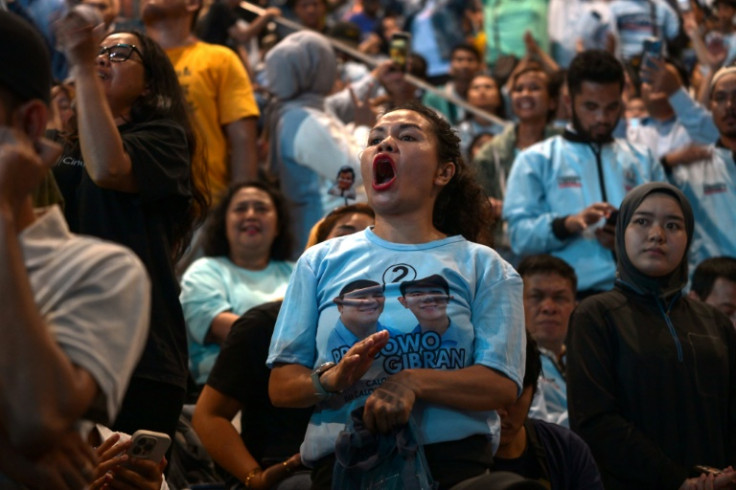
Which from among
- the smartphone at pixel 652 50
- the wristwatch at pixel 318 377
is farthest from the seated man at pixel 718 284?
the wristwatch at pixel 318 377

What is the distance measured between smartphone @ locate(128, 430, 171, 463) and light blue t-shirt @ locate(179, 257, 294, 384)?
232 centimetres

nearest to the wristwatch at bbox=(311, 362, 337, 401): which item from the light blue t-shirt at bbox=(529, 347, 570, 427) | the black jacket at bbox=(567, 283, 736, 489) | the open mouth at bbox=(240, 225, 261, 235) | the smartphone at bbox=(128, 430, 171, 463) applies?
the smartphone at bbox=(128, 430, 171, 463)

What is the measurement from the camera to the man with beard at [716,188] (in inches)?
231

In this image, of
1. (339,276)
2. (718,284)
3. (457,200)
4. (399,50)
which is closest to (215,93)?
(399,50)

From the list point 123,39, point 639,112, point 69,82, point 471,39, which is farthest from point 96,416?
point 471,39

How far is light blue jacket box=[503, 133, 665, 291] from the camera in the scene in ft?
18.1

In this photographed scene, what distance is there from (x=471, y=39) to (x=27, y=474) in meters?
9.22

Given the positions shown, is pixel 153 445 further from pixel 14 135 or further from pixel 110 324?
pixel 14 135

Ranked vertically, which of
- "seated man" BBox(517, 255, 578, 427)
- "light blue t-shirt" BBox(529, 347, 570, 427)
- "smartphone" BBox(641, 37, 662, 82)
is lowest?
"light blue t-shirt" BBox(529, 347, 570, 427)

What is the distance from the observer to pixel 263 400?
13.5 ft

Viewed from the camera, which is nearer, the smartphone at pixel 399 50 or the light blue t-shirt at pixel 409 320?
the light blue t-shirt at pixel 409 320

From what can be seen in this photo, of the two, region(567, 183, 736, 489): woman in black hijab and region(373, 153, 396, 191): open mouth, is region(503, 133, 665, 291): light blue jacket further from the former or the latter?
region(373, 153, 396, 191): open mouth

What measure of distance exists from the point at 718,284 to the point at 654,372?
1.39m

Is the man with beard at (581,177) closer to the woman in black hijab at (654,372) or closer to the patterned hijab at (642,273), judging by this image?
the patterned hijab at (642,273)
